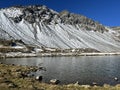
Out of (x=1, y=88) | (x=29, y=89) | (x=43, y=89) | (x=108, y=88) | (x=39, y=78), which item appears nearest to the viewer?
(x=1, y=88)

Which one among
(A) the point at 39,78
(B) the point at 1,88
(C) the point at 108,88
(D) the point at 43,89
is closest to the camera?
(B) the point at 1,88

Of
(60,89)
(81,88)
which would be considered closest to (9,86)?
(60,89)

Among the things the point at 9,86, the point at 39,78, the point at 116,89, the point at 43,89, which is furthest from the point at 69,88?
the point at 39,78

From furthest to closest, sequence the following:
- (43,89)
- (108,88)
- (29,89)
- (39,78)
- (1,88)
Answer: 1. (39,78)
2. (108,88)
3. (43,89)
4. (29,89)
5. (1,88)

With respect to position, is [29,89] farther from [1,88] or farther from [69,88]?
[69,88]

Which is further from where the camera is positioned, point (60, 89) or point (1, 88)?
point (60, 89)

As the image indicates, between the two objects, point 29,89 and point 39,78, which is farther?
point 39,78

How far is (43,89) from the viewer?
139 ft

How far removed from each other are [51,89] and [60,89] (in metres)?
1.49

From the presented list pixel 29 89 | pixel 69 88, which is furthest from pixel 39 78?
pixel 29 89

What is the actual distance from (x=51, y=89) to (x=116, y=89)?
10.8m

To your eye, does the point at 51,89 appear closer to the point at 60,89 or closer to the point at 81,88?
the point at 60,89

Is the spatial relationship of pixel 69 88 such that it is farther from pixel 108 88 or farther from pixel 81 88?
pixel 108 88

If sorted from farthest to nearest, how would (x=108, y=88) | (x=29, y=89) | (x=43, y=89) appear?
(x=108, y=88) < (x=43, y=89) < (x=29, y=89)
